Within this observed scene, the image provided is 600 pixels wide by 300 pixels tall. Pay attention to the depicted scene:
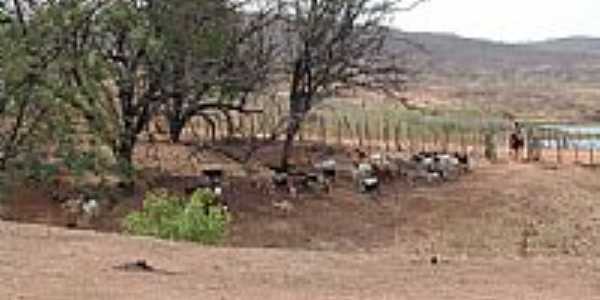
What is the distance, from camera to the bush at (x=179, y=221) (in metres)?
17.8

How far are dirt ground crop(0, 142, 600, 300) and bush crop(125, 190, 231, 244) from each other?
1528 mm

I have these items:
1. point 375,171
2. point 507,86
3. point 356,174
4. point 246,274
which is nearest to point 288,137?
point 356,174

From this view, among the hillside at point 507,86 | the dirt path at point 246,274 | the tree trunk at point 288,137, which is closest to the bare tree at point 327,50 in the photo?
the tree trunk at point 288,137

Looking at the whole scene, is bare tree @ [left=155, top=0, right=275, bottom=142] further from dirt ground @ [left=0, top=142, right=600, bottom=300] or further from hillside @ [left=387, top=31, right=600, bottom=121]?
hillside @ [left=387, top=31, right=600, bottom=121]

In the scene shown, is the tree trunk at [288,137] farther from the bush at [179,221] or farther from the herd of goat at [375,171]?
→ the bush at [179,221]

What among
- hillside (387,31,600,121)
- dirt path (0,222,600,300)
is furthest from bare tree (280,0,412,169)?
dirt path (0,222,600,300)

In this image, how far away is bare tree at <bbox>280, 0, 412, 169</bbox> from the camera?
3141 centimetres

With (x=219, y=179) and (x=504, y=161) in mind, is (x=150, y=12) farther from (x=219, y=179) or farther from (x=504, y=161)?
(x=504, y=161)

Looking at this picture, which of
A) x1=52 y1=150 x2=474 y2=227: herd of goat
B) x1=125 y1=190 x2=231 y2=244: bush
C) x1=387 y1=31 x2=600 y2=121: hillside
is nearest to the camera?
x1=125 y1=190 x2=231 y2=244: bush

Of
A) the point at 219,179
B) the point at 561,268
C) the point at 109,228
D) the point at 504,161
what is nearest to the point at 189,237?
the point at 561,268

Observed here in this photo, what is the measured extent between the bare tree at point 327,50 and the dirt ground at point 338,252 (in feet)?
11.9

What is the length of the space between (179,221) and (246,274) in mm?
4509

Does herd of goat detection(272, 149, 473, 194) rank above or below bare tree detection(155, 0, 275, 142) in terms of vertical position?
below

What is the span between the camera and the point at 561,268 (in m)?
15.6
